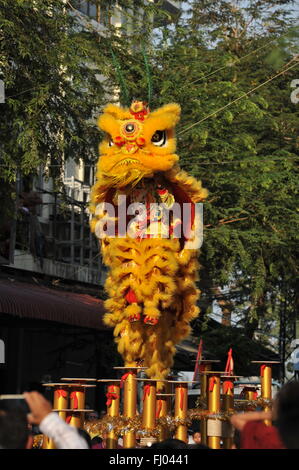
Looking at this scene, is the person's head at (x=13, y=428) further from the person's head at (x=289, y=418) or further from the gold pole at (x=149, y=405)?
the gold pole at (x=149, y=405)

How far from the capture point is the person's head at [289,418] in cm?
360

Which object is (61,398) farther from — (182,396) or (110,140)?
(110,140)

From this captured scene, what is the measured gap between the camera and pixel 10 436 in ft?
12.3

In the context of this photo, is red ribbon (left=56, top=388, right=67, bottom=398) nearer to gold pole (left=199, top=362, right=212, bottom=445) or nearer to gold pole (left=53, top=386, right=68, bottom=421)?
gold pole (left=53, top=386, right=68, bottom=421)

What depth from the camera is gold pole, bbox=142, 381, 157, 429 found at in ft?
25.4

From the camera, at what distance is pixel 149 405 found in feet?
25.5

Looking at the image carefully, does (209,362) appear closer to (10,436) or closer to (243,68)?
(10,436)

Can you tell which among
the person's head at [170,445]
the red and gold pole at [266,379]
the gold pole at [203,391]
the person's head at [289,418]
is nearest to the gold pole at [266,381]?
the red and gold pole at [266,379]

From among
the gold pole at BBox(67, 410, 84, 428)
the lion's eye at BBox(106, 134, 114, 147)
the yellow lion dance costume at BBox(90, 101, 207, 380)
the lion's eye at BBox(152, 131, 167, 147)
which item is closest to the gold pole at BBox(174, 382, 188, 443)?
the yellow lion dance costume at BBox(90, 101, 207, 380)

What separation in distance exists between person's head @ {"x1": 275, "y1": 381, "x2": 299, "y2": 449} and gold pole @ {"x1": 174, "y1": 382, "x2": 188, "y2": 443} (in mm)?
4552

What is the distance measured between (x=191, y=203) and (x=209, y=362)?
1.50 m

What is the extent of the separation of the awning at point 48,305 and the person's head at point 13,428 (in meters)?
9.99

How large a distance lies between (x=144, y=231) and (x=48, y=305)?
6.50 metres
